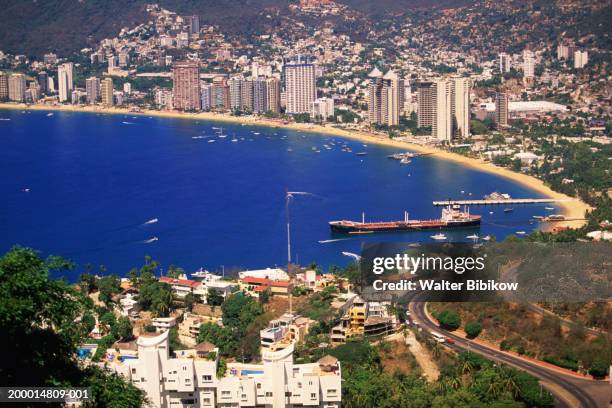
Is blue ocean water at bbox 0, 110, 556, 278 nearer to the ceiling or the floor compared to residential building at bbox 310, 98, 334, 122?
nearer to the floor

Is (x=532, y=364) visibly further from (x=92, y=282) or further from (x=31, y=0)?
(x=31, y=0)

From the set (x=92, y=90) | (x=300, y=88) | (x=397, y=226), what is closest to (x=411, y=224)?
(x=397, y=226)

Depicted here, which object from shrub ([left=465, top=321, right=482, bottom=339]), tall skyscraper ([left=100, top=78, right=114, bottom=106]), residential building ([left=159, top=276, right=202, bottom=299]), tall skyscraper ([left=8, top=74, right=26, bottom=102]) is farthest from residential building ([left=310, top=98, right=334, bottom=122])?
shrub ([left=465, top=321, right=482, bottom=339])

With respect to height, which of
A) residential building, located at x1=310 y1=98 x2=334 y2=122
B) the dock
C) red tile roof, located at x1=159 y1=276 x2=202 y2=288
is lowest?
the dock

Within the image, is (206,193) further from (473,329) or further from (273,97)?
(273,97)

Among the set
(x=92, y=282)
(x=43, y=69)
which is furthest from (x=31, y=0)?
(x=92, y=282)

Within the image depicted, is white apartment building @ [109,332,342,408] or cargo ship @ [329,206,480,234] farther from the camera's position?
cargo ship @ [329,206,480,234]

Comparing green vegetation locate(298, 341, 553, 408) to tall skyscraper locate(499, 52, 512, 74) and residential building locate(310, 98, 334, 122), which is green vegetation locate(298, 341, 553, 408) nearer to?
residential building locate(310, 98, 334, 122)
